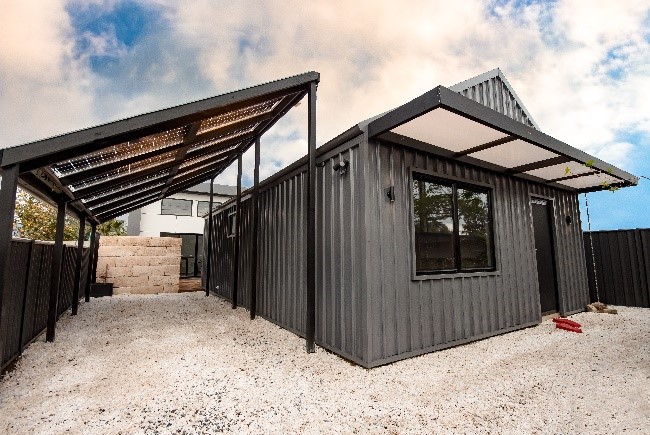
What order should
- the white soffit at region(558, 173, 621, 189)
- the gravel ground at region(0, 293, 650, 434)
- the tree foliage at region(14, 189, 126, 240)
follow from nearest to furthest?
1. the gravel ground at region(0, 293, 650, 434)
2. the white soffit at region(558, 173, 621, 189)
3. the tree foliage at region(14, 189, 126, 240)

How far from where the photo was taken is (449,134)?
380 centimetres

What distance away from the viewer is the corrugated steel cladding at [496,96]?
5.83m

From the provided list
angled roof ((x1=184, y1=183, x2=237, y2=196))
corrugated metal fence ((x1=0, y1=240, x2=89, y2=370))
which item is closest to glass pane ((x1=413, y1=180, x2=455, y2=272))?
corrugated metal fence ((x1=0, y1=240, x2=89, y2=370))

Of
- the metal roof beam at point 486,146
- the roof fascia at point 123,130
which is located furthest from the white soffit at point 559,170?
the roof fascia at point 123,130

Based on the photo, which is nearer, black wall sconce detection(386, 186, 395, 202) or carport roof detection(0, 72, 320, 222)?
carport roof detection(0, 72, 320, 222)

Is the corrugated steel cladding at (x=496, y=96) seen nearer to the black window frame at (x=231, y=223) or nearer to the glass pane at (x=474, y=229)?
the glass pane at (x=474, y=229)

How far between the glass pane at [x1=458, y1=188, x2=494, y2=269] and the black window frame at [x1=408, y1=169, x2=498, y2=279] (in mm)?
47

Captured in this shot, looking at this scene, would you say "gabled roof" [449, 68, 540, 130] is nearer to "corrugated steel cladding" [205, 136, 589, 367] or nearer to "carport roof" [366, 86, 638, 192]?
"carport roof" [366, 86, 638, 192]

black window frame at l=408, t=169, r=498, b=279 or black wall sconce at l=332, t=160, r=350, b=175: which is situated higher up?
black wall sconce at l=332, t=160, r=350, b=175

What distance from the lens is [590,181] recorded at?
6.38 meters

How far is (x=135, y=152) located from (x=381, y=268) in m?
3.65

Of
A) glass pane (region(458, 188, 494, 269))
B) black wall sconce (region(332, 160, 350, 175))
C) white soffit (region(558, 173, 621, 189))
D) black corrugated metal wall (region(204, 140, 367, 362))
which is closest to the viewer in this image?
black corrugated metal wall (region(204, 140, 367, 362))

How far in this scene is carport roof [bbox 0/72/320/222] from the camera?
259cm

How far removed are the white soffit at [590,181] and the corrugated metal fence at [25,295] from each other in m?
8.78
